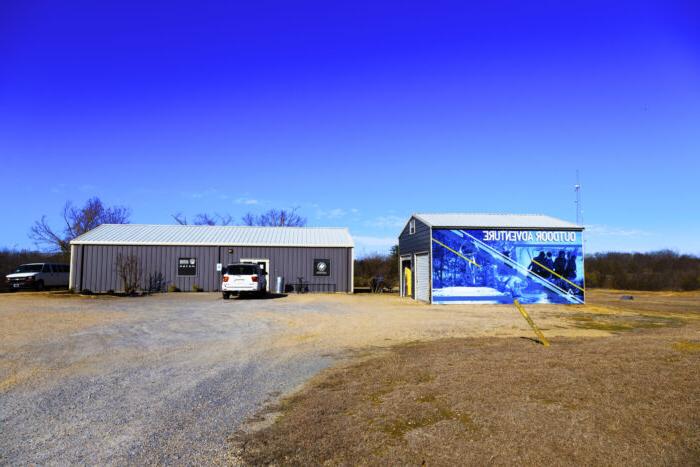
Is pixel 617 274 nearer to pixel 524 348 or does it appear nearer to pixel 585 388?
pixel 524 348

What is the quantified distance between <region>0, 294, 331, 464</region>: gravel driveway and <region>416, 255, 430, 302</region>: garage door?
455 inches

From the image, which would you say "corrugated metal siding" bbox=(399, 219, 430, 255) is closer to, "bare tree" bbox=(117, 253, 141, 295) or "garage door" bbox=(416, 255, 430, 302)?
"garage door" bbox=(416, 255, 430, 302)

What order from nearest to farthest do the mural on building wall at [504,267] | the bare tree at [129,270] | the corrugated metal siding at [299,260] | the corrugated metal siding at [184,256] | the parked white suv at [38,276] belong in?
the mural on building wall at [504,267] < the parked white suv at [38,276] < the bare tree at [129,270] < the corrugated metal siding at [184,256] < the corrugated metal siding at [299,260]

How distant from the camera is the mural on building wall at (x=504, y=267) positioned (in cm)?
2177

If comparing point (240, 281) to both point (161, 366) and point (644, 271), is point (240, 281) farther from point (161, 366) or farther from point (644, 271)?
point (644, 271)

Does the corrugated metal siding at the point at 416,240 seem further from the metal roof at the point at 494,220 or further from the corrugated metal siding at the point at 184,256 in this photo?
the corrugated metal siding at the point at 184,256

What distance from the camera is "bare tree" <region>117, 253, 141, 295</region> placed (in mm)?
28139

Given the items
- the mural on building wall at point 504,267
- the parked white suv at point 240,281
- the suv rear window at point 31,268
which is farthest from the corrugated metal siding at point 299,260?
the suv rear window at point 31,268

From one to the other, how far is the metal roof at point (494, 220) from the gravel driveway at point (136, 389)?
41.4 ft

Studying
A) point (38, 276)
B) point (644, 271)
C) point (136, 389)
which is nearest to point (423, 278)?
point (136, 389)

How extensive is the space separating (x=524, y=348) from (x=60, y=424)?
7.33 m

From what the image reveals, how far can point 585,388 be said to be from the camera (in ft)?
19.3

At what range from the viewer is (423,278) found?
2347 cm

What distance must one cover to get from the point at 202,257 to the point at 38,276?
8.92m
